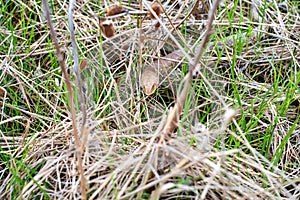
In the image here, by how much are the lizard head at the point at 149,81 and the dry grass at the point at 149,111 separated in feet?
0.10

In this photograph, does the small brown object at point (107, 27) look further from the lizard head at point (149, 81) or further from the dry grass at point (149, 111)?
the lizard head at point (149, 81)

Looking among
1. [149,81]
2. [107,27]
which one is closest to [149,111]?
[149,81]

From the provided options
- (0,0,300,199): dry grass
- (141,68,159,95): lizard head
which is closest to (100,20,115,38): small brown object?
(0,0,300,199): dry grass

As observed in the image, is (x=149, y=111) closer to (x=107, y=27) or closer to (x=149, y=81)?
(x=149, y=81)

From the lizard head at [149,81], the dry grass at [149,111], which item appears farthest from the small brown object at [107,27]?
the lizard head at [149,81]

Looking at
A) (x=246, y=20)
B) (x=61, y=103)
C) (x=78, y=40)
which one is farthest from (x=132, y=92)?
(x=246, y=20)

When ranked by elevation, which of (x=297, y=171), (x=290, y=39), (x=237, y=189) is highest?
(x=290, y=39)

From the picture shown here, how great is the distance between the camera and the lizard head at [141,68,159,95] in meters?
1.69

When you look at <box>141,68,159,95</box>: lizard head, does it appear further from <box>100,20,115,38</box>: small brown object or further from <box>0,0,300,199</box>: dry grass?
<box>100,20,115,38</box>: small brown object

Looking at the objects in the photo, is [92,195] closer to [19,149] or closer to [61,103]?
[19,149]

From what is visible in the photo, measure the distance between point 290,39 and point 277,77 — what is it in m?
0.19

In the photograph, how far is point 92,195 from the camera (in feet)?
3.85

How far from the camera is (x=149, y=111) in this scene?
1652 mm

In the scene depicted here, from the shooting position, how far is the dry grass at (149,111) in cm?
125
